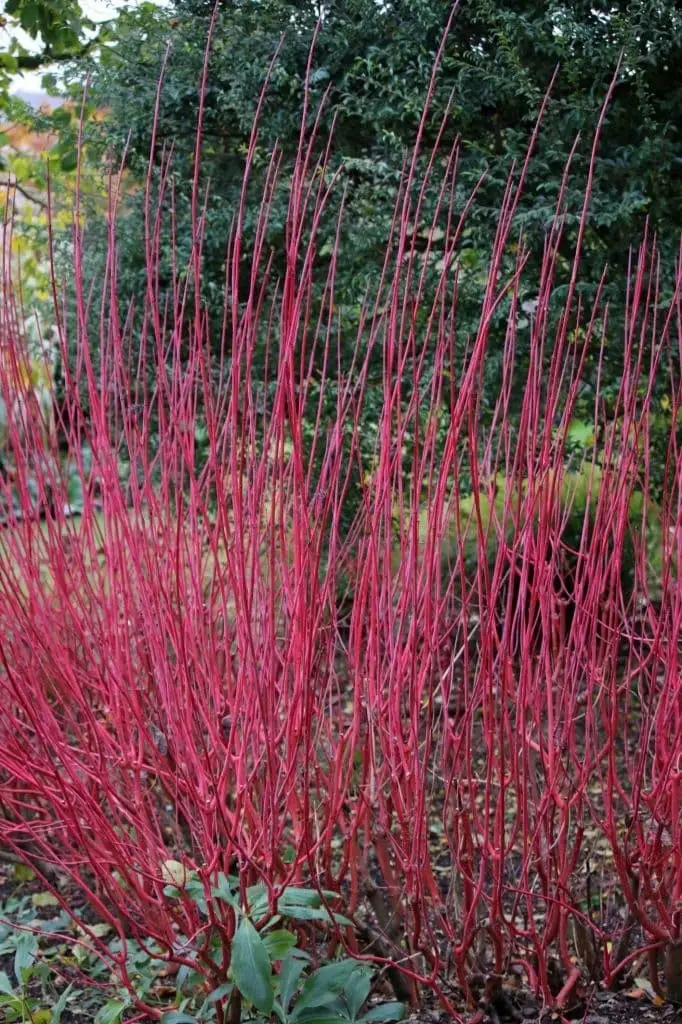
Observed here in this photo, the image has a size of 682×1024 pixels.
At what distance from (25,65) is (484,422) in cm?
303

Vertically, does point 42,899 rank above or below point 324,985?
below

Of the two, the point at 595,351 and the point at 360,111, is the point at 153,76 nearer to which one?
the point at 360,111

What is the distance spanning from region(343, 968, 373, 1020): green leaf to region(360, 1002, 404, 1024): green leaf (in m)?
0.03

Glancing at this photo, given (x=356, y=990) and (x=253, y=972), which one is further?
(x=356, y=990)

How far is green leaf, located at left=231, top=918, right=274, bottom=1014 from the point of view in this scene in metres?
1.72

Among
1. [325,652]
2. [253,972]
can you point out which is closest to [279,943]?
[253,972]

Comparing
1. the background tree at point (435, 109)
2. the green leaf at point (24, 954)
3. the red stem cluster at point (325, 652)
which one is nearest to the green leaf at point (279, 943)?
the red stem cluster at point (325, 652)

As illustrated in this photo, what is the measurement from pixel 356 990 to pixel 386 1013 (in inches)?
2.8

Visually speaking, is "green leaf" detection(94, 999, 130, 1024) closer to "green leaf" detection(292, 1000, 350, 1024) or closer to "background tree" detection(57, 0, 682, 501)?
"green leaf" detection(292, 1000, 350, 1024)

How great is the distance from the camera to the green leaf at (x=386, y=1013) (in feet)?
6.25

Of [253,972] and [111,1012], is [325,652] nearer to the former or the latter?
[253,972]

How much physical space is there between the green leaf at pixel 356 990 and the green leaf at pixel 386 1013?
0.08ft

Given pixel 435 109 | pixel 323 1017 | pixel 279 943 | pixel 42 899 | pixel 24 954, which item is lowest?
pixel 42 899

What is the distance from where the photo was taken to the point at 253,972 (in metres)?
1.73
